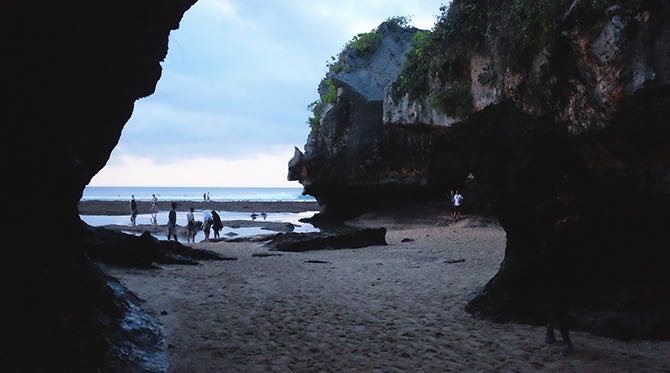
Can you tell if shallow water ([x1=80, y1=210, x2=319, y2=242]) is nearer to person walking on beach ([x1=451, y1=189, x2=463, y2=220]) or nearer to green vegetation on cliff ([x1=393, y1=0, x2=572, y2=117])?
person walking on beach ([x1=451, y1=189, x2=463, y2=220])

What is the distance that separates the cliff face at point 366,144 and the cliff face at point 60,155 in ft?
84.8

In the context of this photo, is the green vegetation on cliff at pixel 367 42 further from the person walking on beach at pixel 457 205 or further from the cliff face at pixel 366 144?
the person walking on beach at pixel 457 205

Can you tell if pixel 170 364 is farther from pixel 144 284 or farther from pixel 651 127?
pixel 651 127

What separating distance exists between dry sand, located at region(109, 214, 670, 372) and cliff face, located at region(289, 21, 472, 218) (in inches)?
790

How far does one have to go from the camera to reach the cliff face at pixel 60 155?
429cm

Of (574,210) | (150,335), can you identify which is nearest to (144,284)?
(150,335)

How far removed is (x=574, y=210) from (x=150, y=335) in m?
6.44

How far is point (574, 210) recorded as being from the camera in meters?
7.01

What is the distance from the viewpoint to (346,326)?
297 inches

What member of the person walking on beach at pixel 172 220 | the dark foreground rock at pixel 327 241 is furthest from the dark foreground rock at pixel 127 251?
the person walking on beach at pixel 172 220

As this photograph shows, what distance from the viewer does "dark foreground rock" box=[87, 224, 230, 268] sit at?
12.5 m


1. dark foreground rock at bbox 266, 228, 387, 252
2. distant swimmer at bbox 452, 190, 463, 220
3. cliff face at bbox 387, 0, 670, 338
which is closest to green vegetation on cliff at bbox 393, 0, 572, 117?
cliff face at bbox 387, 0, 670, 338

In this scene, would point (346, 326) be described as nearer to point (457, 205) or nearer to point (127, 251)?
point (127, 251)

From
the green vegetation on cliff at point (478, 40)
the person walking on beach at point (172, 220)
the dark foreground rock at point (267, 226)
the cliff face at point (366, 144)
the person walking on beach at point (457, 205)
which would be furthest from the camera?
the dark foreground rock at point (267, 226)
